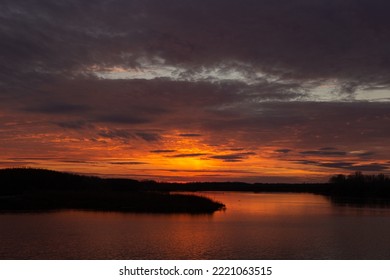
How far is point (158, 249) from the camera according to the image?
1132 inches

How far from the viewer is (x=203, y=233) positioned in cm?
3644

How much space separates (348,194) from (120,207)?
309ft

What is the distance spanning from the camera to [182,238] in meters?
33.6

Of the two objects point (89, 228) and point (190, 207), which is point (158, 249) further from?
point (190, 207)

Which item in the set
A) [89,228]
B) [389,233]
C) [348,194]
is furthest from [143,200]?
[348,194]

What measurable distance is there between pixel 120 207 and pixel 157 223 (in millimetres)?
18177

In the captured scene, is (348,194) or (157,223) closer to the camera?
(157,223)

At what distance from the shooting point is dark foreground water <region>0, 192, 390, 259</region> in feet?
89.7

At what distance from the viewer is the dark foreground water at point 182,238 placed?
27328 millimetres
